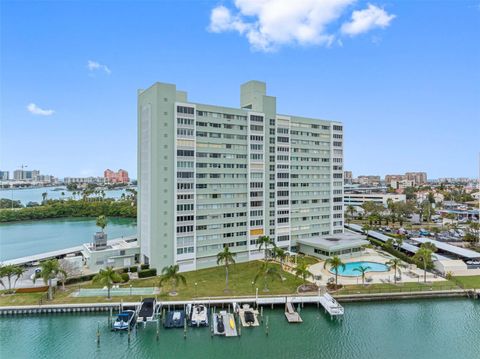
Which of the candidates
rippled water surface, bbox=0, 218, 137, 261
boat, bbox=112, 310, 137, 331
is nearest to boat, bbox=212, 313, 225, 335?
boat, bbox=112, 310, 137, 331

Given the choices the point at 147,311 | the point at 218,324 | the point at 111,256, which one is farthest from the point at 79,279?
the point at 218,324

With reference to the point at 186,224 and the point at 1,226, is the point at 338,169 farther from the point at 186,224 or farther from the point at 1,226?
the point at 1,226

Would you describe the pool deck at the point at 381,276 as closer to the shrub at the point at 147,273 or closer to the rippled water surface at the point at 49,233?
the shrub at the point at 147,273

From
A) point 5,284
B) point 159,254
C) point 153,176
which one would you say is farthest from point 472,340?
point 5,284

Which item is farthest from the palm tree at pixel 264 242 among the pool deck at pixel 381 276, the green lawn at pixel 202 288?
the pool deck at pixel 381 276

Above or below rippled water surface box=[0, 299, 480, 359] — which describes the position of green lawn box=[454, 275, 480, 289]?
above

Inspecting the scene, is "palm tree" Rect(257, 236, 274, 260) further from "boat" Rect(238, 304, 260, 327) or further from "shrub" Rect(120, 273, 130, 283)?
"shrub" Rect(120, 273, 130, 283)
